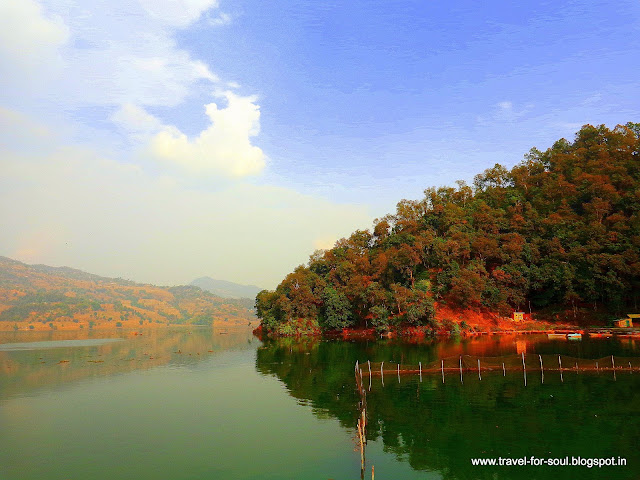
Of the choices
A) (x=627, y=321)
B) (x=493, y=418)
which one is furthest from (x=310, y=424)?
(x=627, y=321)

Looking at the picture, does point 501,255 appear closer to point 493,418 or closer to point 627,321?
point 627,321

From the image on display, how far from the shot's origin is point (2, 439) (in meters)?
23.1

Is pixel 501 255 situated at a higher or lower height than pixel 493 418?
higher

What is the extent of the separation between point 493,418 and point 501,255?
5671 centimetres

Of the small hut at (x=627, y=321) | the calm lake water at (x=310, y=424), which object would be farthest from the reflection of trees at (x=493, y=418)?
the small hut at (x=627, y=321)

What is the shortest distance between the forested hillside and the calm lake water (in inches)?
1049

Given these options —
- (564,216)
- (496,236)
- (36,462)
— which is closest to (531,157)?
(564,216)

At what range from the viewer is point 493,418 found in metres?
22.1

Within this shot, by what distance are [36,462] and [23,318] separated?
192813 millimetres

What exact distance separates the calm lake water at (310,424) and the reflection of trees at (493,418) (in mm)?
89

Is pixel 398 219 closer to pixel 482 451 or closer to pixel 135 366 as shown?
pixel 135 366

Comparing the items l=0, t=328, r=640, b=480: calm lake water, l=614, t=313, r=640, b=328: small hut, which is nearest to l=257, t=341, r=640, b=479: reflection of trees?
l=0, t=328, r=640, b=480: calm lake water

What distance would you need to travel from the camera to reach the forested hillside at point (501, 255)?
2645 inches

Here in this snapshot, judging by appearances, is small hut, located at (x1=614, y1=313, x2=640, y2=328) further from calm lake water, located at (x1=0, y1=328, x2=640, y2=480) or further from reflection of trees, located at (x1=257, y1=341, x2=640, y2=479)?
reflection of trees, located at (x1=257, y1=341, x2=640, y2=479)
